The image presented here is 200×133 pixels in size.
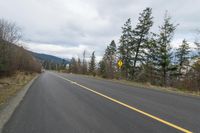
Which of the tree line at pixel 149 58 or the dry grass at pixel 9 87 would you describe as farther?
the tree line at pixel 149 58

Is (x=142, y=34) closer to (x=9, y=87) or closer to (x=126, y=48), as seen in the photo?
(x=126, y=48)

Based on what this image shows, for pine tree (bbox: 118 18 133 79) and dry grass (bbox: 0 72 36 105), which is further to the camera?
pine tree (bbox: 118 18 133 79)

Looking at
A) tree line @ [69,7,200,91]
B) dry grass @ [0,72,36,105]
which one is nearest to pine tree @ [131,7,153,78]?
tree line @ [69,7,200,91]

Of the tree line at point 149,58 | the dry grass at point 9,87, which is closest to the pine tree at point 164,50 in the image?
the tree line at point 149,58

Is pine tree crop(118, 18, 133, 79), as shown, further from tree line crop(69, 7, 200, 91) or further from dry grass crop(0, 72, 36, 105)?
dry grass crop(0, 72, 36, 105)

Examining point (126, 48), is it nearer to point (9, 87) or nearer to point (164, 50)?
point (164, 50)

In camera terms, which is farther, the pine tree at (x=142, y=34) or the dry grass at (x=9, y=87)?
the pine tree at (x=142, y=34)

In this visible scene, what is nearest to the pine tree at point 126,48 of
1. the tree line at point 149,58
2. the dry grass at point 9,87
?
the tree line at point 149,58

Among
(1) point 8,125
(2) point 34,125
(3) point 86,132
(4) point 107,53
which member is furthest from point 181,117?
(4) point 107,53

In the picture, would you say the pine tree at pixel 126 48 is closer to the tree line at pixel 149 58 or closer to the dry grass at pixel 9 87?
the tree line at pixel 149 58

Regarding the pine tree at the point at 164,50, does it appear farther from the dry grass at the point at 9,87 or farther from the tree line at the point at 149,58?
the dry grass at the point at 9,87

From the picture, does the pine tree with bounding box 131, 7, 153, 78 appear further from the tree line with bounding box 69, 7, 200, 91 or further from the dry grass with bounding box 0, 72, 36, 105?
the dry grass with bounding box 0, 72, 36, 105

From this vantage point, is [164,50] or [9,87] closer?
[9,87]

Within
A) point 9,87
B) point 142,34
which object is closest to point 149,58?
point 142,34
